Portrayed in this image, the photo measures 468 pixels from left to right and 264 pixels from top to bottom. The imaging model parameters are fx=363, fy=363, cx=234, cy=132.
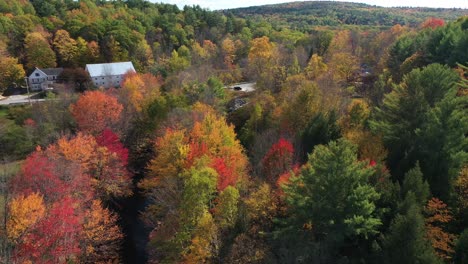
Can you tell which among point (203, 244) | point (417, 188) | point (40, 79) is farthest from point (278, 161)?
point (40, 79)

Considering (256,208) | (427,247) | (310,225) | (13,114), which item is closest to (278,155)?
(256,208)

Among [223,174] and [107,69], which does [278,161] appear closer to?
[223,174]

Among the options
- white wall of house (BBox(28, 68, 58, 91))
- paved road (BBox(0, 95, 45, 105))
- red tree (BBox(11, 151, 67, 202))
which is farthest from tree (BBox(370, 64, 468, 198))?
white wall of house (BBox(28, 68, 58, 91))

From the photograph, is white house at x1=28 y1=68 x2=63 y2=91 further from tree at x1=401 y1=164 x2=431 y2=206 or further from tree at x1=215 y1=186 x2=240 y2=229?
tree at x1=401 y1=164 x2=431 y2=206

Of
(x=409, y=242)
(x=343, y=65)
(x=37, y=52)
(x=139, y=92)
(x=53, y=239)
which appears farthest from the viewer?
(x=37, y=52)

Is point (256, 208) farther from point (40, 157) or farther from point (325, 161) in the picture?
point (40, 157)

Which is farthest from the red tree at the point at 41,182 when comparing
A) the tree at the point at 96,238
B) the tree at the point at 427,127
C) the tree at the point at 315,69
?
the tree at the point at 315,69
